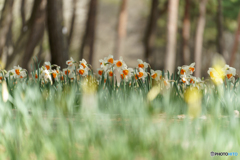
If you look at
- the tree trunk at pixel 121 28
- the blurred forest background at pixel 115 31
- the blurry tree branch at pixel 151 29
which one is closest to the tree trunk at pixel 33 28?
the blurred forest background at pixel 115 31

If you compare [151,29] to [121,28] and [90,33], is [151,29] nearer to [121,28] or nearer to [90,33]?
[121,28]

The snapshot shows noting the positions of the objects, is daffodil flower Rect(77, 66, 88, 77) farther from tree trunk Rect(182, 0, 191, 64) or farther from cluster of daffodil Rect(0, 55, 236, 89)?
tree trunk Rect(182, 0, 191, 64)

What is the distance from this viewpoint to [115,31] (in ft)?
47.9

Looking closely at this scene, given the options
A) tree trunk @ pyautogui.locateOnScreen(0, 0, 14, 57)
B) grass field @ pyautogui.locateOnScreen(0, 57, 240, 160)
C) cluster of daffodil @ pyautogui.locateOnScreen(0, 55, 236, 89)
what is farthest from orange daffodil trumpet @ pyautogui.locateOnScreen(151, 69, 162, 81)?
tree trunk @ pyautogui.locateOnScreen(0, 0, 14, 57)

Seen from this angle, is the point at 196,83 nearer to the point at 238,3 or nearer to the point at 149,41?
the point at 149,41

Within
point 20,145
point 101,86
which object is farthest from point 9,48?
point 20,145

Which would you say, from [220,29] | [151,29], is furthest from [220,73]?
[220,29]

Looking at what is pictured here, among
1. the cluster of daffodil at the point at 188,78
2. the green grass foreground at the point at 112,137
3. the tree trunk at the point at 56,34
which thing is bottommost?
the green grass foreground at the point at 112,137

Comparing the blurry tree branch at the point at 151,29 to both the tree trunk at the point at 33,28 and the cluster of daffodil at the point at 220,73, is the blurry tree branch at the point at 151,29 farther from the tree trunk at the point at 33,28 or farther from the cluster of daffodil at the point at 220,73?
the cluster of daffodil at the point at 220,73

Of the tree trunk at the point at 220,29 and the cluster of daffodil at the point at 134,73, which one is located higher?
the tree trunk at the point at 220,29

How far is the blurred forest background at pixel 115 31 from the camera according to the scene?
7.94 m

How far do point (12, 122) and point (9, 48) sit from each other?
10.3 m

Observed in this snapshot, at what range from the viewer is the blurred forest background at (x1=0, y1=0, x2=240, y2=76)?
7.94 m

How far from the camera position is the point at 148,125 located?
2.06 m
